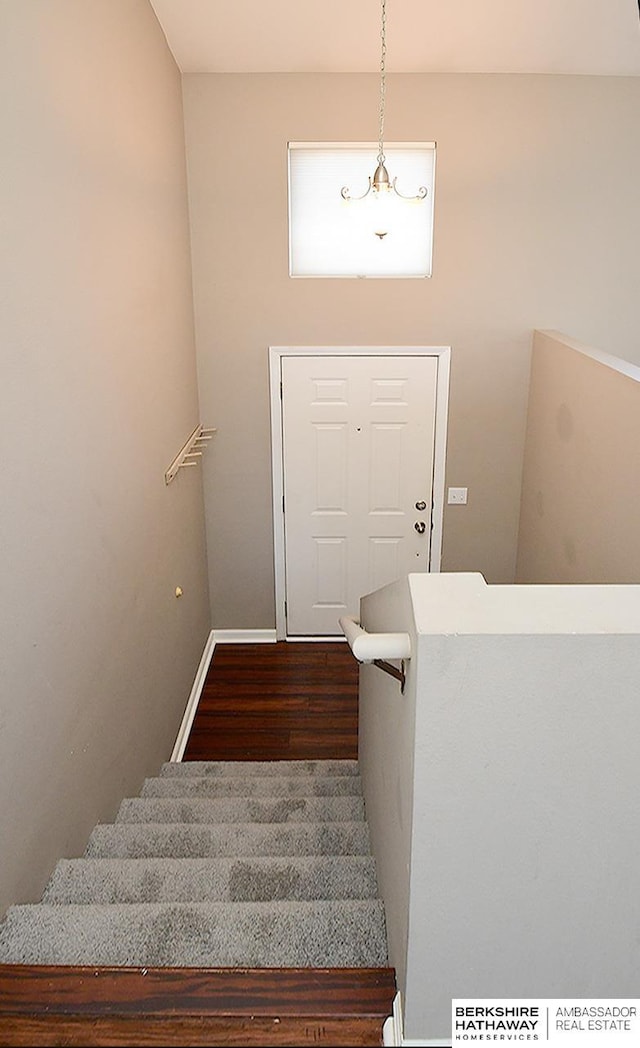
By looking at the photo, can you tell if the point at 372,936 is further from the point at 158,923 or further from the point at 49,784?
the point at 49,784

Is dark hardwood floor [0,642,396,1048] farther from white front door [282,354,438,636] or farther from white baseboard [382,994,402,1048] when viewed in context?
white front door [282,354,438,636]

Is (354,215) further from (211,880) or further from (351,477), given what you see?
(211,880)

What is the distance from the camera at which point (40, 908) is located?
201 centimetres

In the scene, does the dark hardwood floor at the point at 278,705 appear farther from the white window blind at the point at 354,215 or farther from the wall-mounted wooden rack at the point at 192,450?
the white window blind at the point at 354,215

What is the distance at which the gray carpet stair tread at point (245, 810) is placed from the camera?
9.59 ft

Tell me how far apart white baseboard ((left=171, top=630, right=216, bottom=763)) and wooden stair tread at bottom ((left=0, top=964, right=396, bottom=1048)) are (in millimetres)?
2457

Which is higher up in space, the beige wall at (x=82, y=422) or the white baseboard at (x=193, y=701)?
the beige wall at (x=82, y=422)

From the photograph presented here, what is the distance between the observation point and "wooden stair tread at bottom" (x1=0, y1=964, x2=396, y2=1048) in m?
1.57

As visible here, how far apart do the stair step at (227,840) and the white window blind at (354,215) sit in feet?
11.0

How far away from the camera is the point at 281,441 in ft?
16.9

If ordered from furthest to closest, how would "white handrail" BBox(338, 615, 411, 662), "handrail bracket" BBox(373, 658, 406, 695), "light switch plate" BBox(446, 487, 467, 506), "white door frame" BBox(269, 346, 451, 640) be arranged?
"light switch plate" BBox(446, 487, 467, 506)
"white door frame" BBox(269, 346, 451, 640)
"handrail bracket" BBox(373, 658, 406, 695)
"white handrail" BBox(338, 615, 411, 662)

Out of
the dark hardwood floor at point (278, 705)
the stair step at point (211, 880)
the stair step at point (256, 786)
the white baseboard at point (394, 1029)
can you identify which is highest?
the white baseboard at point (394, 1029)

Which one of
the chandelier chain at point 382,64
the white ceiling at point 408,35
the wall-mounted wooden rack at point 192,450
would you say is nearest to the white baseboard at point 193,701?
the wall-mounted wooden rack at point 192,450

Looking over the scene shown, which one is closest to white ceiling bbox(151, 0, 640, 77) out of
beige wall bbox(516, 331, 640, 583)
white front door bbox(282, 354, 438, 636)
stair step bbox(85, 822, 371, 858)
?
beige wall bbox(516, 331, 640, 583)
